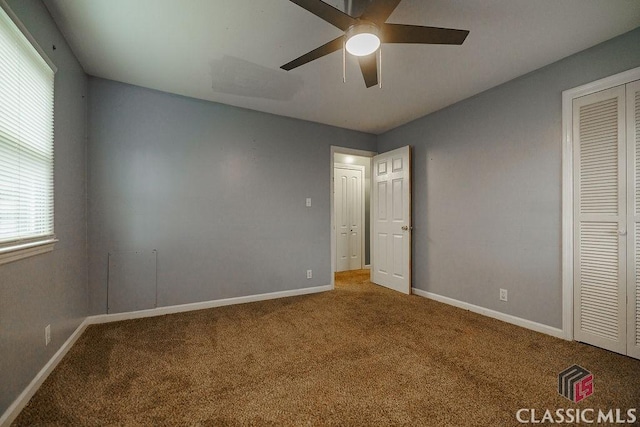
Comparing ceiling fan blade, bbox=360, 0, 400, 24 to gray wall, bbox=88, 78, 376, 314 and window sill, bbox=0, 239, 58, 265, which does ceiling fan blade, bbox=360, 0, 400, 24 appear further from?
gray wall, bbox=88, 78, 376, 314

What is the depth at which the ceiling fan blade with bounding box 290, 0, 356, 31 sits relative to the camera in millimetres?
1343

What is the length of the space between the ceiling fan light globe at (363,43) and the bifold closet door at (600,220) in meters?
2.03

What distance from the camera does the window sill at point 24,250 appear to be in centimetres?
141

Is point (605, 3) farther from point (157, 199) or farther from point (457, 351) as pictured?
point (157, 199)

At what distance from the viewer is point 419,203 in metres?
3.88

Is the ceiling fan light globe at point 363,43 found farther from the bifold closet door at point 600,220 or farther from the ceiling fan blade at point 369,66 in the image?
the bifold closet door at point 600,220

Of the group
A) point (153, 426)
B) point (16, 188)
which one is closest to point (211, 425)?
point (153, 426)

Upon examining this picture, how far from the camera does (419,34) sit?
1580mm

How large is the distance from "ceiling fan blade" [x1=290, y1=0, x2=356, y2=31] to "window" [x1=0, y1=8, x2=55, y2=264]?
154 centimetres
